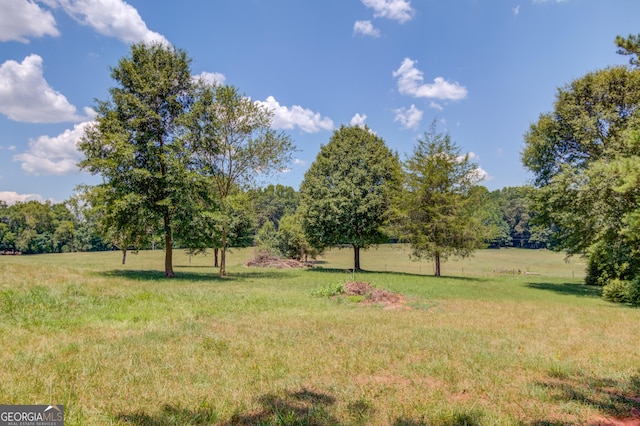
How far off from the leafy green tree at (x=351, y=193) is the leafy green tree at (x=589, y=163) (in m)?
13.0

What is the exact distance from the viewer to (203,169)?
26.0 meters

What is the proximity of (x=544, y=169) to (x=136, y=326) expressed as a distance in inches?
1348

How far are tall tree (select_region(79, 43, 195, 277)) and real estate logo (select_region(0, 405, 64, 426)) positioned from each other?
19.4 meters

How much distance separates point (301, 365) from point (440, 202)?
2937 centimetres

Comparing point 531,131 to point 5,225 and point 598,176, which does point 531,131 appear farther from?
point 5,225

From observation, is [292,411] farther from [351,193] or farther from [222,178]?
[351,193]

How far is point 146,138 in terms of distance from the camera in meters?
24.7

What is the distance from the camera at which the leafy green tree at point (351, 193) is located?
37.1 metres

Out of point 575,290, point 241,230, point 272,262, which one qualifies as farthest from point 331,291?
point 241,230

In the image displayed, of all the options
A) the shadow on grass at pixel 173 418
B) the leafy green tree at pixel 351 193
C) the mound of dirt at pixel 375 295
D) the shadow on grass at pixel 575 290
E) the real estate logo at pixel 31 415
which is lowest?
the shadow on grass at pixel 575 290

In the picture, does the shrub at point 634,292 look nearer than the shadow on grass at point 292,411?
No

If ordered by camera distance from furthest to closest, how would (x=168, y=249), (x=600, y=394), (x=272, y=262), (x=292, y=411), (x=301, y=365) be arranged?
(x=272, y=262)
(x=168, y=249)
(x=301, y=365)
(x=600, y=394)
(x=292, y=411)

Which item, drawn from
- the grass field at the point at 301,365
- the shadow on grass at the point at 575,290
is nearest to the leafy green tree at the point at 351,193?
the shadow on grass at the point at 575,290

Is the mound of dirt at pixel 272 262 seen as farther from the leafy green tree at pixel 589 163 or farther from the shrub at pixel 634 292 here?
the shrub at pixel 634 292
